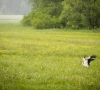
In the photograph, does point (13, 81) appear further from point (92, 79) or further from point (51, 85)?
point (92, 79)

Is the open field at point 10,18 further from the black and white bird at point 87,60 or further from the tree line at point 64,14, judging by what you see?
the black and white bird at point 87,60

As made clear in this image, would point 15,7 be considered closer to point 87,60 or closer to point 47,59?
point 47,59

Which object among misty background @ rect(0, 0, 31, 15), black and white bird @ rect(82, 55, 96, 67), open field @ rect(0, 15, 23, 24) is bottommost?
black and white bird @ rect(82, 55, 96, 67)

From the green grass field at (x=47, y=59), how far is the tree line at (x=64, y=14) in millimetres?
217

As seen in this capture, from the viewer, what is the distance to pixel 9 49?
840cm

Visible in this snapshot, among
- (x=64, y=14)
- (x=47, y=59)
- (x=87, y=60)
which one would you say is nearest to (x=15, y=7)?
(x=64, y=14)

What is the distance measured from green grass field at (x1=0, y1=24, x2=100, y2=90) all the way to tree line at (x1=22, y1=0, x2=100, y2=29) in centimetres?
22

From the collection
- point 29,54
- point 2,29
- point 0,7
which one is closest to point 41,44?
point 29,54

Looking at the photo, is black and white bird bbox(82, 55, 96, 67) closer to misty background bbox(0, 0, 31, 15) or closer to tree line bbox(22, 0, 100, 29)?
Result: tree line bbox(22, 0, 100, 29)

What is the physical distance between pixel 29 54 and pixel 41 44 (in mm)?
486

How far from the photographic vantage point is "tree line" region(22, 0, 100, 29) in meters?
8.27

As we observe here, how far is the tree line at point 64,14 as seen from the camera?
8.27 metres

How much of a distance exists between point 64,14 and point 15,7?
1579 millimetres

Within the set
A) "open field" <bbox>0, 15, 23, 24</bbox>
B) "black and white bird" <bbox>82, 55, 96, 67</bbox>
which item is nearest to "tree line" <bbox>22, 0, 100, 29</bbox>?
"open field" <bbox>0, 15, 23, 24</bbox>
